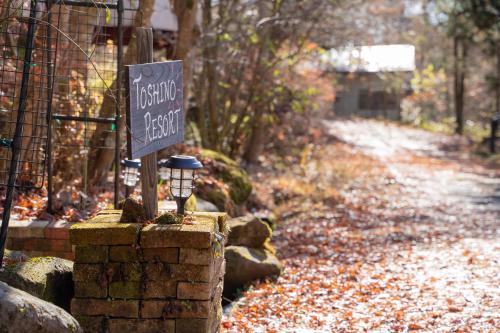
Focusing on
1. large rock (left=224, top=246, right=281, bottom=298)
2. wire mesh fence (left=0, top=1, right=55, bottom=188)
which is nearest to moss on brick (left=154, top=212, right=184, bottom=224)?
wire mesh fence (left=0, top=1, right=55, bottom=188)

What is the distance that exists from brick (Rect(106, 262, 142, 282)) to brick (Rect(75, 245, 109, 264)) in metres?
0.07

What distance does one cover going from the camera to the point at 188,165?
599 cm

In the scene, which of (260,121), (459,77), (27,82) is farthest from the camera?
(459,77)

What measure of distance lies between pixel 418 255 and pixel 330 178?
8.76 metres

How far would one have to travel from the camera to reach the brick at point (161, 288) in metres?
5.36

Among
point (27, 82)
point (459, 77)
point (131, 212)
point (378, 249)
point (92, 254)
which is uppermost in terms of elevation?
point (459, 77)

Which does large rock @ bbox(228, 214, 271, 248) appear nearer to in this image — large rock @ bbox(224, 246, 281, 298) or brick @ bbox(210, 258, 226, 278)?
large rock @ bbox(224, 246, 281, 298)

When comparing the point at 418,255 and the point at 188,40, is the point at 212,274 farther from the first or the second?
the point at 188,40

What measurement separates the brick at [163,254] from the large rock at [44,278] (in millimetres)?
717

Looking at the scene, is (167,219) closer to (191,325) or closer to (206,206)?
(191,325)

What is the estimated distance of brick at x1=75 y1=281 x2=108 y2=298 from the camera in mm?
5359

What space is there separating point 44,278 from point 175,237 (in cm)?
95

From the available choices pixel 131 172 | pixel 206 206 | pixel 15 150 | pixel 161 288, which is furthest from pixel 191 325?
pixel 206 206

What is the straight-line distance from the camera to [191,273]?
5.36 metres
